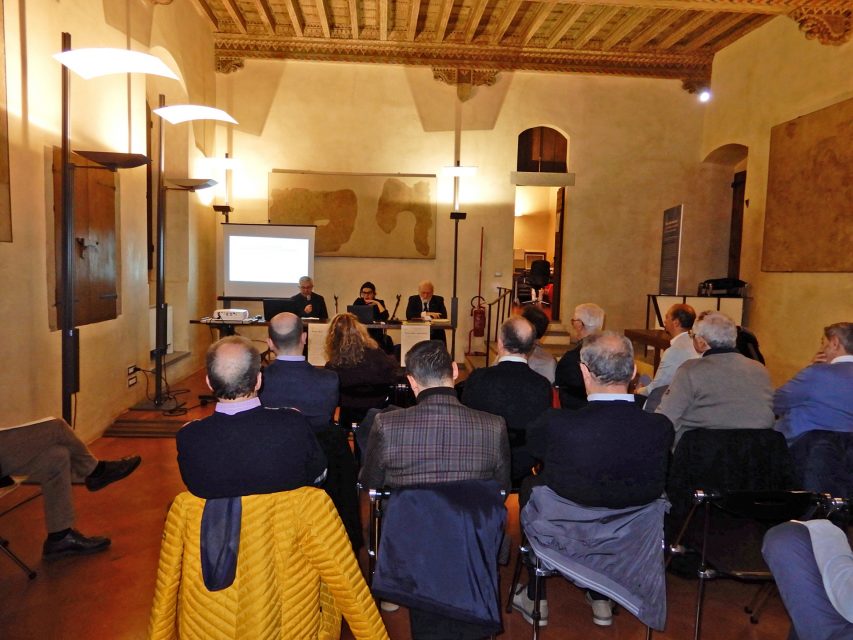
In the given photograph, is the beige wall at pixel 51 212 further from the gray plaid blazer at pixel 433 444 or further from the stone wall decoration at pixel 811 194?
the stone wall decoration at pixel 811 194

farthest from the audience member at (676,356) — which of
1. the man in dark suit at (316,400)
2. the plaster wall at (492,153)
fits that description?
the plaster wall at (492,153)

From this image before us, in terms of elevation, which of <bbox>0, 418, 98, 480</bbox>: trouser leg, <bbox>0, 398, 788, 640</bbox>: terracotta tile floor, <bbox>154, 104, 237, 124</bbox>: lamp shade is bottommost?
<bbox>0, 398, 788, 640</bbox>: terracotta tile floor

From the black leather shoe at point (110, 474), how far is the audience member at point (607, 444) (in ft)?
8.09

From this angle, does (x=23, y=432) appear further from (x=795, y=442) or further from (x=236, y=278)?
(x=236, y=278)

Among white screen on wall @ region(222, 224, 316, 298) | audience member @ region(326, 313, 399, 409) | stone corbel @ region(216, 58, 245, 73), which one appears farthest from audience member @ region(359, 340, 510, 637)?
stone corbel @ region(216, 58, 245, 73)

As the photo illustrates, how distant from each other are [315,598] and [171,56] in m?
6.84

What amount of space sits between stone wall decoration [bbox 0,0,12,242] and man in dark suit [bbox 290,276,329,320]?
3.58 meters

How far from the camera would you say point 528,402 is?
9.43ft

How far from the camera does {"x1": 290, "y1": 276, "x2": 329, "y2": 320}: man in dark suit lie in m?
7.09

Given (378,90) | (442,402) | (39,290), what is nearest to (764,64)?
(378,90)

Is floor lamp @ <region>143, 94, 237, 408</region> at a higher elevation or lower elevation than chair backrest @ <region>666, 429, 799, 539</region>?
higher

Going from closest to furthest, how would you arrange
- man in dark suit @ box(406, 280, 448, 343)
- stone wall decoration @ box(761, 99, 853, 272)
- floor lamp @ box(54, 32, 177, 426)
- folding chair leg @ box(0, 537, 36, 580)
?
folding chair leg @ box(0, 537, 36, 580) < floor lamp @ box(54, 32, 177, 426) < stone wall decoration @ box(761, 99, 853, 272) < man in dark suit @ box(406, 280, 448, 343)

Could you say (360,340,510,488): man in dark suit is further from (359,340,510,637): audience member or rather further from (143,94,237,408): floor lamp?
(143,94,237,408): floor lamp

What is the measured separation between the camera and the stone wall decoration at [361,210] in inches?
362
